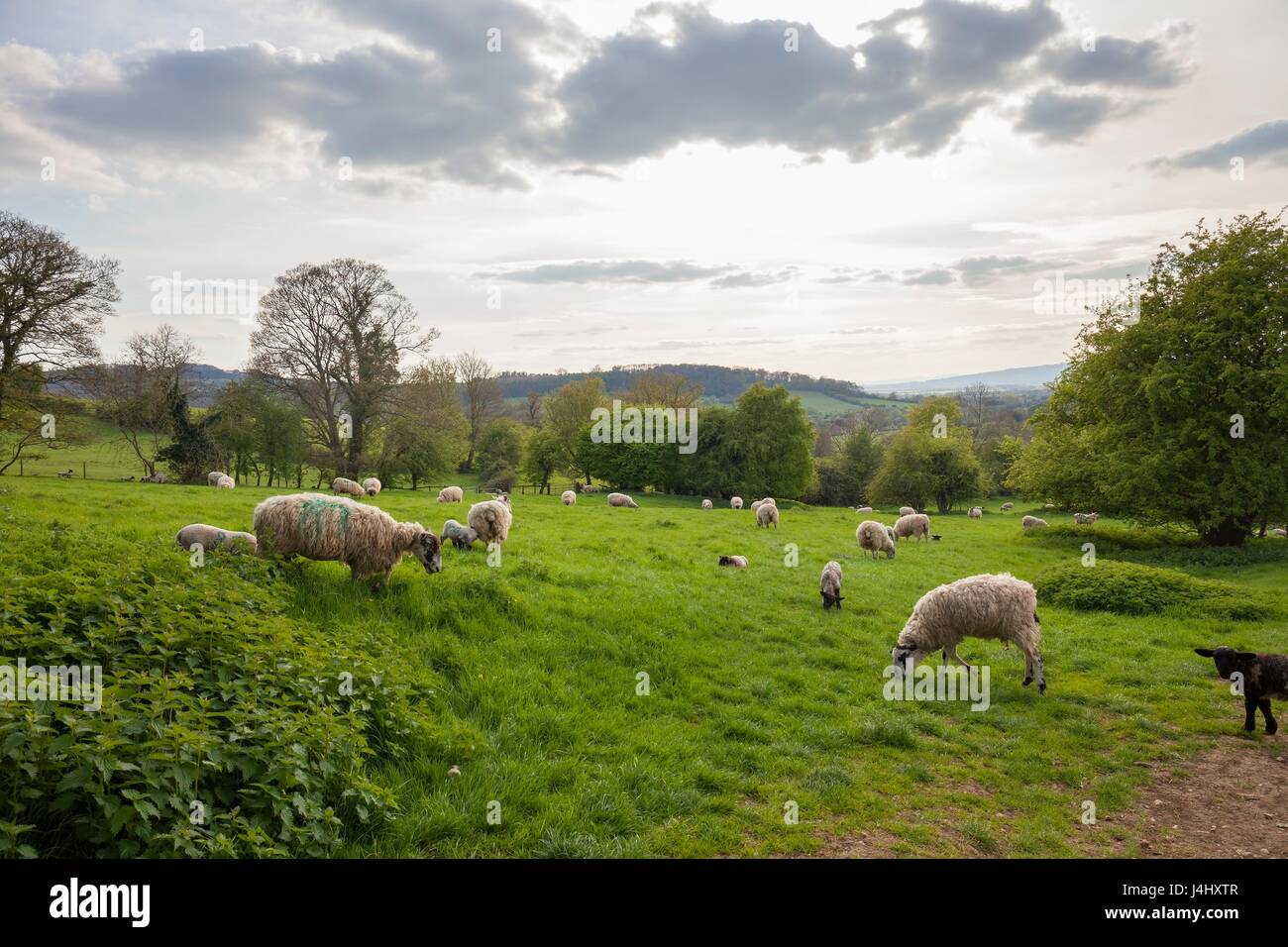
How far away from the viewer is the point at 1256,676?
9.20 m

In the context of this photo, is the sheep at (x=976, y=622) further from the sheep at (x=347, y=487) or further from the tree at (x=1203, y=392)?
the sheep at (x=347, y=487)

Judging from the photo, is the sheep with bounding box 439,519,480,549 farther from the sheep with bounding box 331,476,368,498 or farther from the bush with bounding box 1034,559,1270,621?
the sheep with bounding box 331,476,368,498

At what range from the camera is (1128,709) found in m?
10.0

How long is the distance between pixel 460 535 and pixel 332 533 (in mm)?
6673

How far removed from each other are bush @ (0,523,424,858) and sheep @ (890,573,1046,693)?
851cm

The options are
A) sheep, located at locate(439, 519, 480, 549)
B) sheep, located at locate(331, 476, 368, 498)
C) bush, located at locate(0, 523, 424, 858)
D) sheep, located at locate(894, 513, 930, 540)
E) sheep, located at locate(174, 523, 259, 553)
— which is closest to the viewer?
bush, located at locate(0, 523, 424, 858)

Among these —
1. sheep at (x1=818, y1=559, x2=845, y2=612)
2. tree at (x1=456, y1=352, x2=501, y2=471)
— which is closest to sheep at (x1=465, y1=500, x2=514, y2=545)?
sheep at (x1=818, y1=559, x2=845, y2=612)

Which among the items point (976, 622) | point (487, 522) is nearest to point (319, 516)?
point (487, 522)

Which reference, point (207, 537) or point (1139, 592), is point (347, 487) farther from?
point (1139, 592)

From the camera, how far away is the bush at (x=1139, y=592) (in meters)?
15.9

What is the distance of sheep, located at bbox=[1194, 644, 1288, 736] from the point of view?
9.03m

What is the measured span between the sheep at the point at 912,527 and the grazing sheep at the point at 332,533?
2771 centimetres

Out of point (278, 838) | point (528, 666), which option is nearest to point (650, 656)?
point (528, 666)
